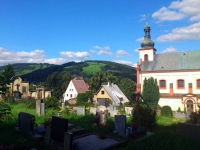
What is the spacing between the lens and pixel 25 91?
134ft

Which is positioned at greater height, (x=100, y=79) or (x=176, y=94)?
(x=100, y=79)

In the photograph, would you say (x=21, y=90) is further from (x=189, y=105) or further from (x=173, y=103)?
(x=189, y=105)

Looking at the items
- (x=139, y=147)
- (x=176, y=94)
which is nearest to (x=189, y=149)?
(x=139, y=147)

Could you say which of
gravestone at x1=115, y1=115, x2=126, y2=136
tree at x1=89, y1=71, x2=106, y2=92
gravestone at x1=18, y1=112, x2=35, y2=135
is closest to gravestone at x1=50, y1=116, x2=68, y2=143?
gravestone at x1=18, y1=112, x2=35, y2=135

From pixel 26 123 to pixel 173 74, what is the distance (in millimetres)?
27031

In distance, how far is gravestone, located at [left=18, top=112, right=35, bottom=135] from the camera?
1059cm

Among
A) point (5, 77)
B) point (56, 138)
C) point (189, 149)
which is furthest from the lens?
point (56, 138)

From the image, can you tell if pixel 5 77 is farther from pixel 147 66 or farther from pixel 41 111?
pixel 147 66

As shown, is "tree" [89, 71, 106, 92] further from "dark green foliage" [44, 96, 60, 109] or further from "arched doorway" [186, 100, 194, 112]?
"dark green foliage" [44, 96, 60, 109]

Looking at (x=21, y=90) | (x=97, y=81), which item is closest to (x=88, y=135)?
(x=21, y=90)

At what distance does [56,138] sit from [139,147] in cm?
451

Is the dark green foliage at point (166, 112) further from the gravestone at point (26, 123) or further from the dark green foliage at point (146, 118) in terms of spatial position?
the gravestone at point (26, 123)

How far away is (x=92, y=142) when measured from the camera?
9836mm

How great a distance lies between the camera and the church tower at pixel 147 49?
116ft
